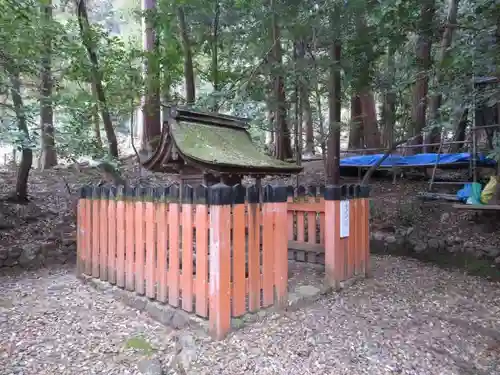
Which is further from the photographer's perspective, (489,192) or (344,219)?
(489,192)

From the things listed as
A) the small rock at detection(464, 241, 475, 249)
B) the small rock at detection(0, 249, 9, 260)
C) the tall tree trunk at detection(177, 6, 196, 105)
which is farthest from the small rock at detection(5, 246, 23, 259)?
the small rock at detection(464, 241, 475, 249)

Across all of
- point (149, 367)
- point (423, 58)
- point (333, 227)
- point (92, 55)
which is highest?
point (92, 55)

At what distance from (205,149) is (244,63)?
6.45 metres

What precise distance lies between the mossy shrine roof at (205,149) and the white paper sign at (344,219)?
0.79 metres

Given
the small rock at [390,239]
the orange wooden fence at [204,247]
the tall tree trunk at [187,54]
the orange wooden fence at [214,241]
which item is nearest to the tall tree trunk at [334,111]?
the small rock at [390,239]

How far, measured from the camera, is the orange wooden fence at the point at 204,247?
325 centimetres

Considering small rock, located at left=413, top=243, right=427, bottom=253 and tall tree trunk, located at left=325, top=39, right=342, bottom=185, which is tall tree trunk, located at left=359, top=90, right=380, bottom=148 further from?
small rock, located at left=413, top=243, right=427, bottom=253

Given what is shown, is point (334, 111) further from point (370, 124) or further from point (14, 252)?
point (14, 252)

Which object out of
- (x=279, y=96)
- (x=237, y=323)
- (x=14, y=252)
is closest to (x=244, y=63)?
(x=279, y=96)

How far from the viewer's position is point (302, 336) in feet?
10.8

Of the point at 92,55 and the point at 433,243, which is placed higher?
the point at 92,55

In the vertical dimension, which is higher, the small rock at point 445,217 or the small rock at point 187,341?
the small rock at point 445,217

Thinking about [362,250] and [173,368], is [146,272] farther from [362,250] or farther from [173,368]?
[362,250]

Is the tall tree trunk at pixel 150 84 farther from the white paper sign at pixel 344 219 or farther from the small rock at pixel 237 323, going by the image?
the small rock at pixel 237 323
